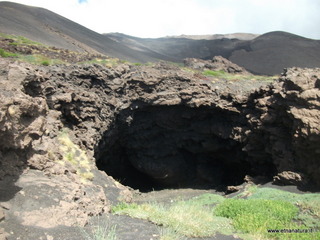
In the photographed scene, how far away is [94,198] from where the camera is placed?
1212 centimetres

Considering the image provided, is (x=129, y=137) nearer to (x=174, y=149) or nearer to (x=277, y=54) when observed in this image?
(x=174, y=149)

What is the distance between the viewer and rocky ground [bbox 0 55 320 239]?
28.9 ft

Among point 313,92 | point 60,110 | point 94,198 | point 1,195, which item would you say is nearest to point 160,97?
point 60,110

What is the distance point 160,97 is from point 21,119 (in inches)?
557

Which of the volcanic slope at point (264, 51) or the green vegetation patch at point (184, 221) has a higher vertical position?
the volcanic slope at point (264, 51)

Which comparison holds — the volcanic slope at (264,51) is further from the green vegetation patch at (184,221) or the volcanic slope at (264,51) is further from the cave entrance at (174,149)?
the green vegetation patch at (184,221)

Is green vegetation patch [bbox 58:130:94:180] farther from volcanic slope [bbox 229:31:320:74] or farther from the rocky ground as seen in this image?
volcanic slope [bbox 229:31:320:74]

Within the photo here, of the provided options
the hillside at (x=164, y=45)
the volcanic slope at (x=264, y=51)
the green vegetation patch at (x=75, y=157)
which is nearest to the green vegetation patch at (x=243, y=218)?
the green vegetation patch at (x=75, y=157)

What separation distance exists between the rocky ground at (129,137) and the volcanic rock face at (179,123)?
0.08 metres

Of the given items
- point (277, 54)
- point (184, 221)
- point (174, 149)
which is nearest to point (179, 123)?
point (174, 149)

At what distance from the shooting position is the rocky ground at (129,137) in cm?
881

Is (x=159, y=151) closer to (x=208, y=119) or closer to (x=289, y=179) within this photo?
(x=208, y=119)

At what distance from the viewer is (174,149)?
25.4 m

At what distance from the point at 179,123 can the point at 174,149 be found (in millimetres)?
2409
